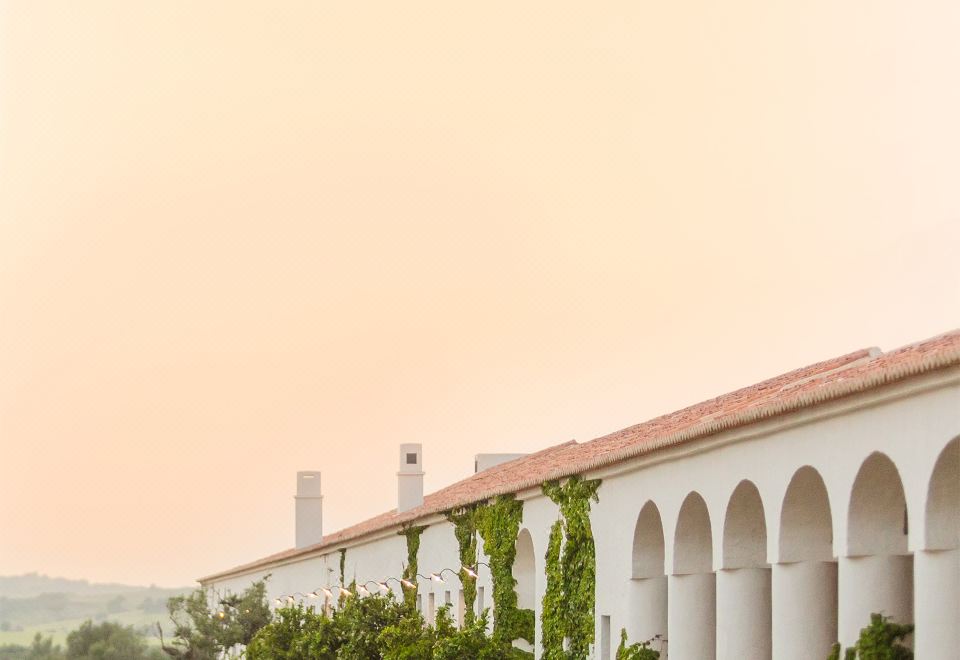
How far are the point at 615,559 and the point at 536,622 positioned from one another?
4.52m

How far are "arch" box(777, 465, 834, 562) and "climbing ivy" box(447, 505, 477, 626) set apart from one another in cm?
1557

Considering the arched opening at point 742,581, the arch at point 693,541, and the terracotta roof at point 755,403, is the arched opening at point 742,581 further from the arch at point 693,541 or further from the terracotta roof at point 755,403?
the arch at point 693,541

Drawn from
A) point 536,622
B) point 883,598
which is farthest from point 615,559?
point 883,598

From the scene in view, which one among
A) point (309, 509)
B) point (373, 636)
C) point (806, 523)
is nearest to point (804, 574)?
point (806, 523)

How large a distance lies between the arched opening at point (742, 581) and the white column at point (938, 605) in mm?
5858

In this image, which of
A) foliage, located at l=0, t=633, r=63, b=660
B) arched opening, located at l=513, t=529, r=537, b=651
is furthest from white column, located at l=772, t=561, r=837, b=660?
foliage, located at l=0, t=633, r=63, b=660

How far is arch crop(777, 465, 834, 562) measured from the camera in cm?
2092

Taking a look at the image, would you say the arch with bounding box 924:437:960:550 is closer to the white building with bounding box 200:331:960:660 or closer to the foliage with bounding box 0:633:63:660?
the white building with bounding box 200:331:960:660

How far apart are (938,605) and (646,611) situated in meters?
10.1

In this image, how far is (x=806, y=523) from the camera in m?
21.1

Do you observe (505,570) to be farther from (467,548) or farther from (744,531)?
(744,531)

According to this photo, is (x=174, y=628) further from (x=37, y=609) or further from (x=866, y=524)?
(x=866, y=524)

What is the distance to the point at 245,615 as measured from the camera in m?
69.5

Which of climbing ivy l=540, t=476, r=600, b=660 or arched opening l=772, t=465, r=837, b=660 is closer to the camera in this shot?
arched opening l=772, t=465, r=837, b=660
